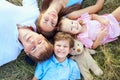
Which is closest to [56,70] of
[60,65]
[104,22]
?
[60,65]

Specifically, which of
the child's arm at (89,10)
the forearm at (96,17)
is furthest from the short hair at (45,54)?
the forearm at (96,17)

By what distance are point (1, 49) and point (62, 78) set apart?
0.61 meters

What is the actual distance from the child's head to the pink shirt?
17 centimetres

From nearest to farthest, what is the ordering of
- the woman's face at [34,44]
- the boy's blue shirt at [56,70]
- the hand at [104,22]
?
1. the woman's face at [34,44]
2. the boy's blue shirt at [56,70]
3. the hand at [104,22]

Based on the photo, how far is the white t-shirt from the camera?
330 centimetres

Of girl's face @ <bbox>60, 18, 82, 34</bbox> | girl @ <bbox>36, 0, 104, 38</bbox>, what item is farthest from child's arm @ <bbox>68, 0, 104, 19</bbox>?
girl's face @ <bbox>60, 18, 82, 34</bbox>

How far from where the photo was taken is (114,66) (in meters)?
→ 3.25

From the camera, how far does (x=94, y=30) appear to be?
337cm

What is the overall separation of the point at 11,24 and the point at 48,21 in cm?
36

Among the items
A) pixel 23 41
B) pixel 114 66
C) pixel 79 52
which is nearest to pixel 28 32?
pixel 23 41

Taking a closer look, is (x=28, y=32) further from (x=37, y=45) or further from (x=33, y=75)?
(x=33, y=75)

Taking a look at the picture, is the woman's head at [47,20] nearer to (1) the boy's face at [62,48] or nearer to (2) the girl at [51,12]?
(2) the girl at [51,12]

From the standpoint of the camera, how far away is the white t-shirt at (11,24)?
3.30 metres

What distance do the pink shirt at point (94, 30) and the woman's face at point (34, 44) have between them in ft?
1.22
